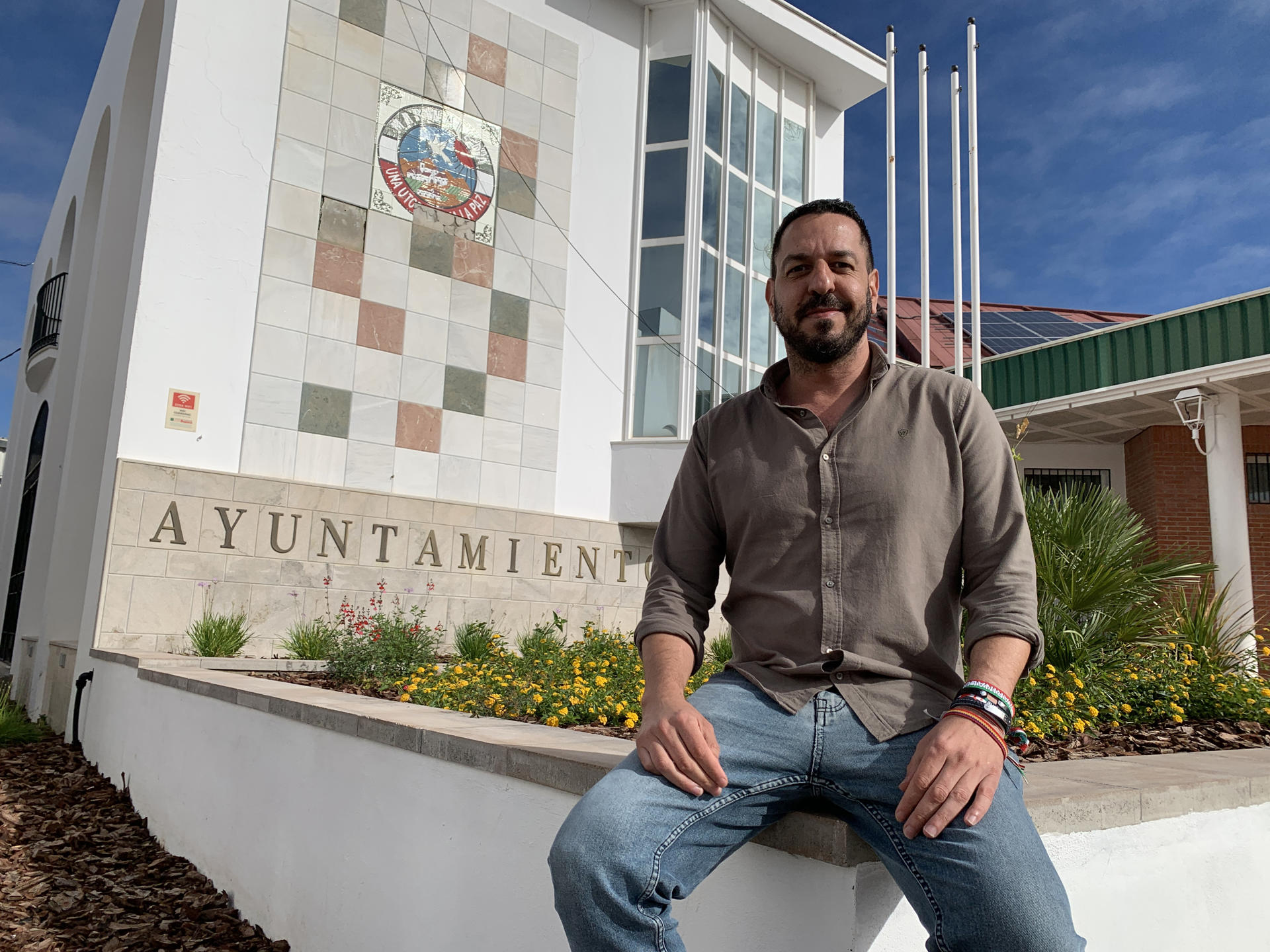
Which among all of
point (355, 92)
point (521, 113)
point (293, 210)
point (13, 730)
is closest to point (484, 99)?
point (521, 113)

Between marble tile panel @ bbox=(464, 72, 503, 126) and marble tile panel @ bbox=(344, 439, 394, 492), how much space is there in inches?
190

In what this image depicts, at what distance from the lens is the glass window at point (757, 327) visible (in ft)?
48.3

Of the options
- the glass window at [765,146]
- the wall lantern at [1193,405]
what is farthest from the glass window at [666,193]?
the wall lantern at [1193,405]

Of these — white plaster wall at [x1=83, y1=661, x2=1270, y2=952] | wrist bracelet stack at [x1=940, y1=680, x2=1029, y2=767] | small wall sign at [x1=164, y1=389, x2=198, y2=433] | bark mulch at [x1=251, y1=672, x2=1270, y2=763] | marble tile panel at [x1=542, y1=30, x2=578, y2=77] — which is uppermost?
marble tile panel at [x1=542, y1=30, x2=578, y2=77]

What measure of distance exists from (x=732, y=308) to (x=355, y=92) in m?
6.19

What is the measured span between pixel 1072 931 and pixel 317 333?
35.2ft

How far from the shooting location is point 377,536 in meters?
11.1

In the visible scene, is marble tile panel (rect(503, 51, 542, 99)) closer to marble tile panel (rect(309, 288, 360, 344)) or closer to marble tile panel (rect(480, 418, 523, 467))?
marble tile panel (rect(309, 288, 360, 344))

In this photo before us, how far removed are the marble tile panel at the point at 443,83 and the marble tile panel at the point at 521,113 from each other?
0.67 m

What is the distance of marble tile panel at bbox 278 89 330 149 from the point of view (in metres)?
11.1

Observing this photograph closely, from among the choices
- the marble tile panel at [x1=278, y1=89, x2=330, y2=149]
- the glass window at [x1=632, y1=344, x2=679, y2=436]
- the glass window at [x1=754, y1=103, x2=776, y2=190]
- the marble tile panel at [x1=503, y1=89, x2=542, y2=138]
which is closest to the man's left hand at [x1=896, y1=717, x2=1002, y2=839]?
the marble tile panel at [x1=278, y1=89, x2=330, y2=149]

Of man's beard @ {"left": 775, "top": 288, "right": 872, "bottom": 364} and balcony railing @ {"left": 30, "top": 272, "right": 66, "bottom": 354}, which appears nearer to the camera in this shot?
man's beard @ {"left": 775, "top": 288, "right": 872, "bottom": 364}

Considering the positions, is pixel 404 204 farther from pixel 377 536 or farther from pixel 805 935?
pixel 805 935

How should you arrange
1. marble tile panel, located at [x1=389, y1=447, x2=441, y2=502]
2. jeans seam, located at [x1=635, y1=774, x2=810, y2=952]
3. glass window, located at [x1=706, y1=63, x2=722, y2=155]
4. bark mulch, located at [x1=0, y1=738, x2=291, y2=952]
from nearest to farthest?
jeans seam, located at [x1=635, y1=774, x2=810, y2=952]
bark mulch, located at [x1=0, y1=738, x2=291, y2=952]
marble tile panel, located at [x1=389, y1=447, x2=441, y2=502]
glass window, located at [x1=706, y1=63, x2=722, y2=155]
